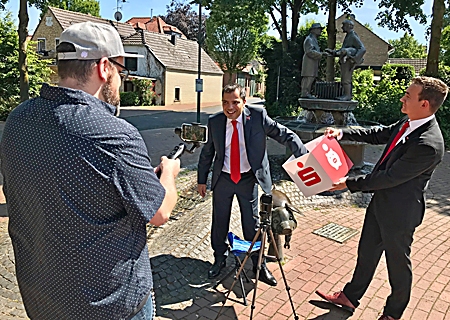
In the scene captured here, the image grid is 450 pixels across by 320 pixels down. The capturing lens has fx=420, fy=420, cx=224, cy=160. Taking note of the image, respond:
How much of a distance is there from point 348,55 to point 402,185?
6.90 metres

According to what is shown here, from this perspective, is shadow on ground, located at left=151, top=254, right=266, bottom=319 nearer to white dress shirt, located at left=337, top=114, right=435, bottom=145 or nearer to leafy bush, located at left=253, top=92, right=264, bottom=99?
white dress shirt, located at left=337, top=114, right=435, bottom=145

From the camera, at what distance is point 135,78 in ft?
107

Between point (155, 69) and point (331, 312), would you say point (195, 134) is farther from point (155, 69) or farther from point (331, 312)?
point (155, 69)

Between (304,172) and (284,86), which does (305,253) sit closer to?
(304,172)

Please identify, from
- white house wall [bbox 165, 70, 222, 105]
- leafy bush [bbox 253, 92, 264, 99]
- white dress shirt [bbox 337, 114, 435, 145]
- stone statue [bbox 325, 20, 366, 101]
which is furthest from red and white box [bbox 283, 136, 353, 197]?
leafy bush [bbox 253, 92, 264, 99]

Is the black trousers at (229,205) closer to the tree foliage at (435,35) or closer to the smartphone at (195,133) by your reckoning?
the smartphone at (195,133)

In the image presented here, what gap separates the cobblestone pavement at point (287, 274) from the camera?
157 inches

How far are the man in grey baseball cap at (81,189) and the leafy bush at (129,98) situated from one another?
3112 centimetres

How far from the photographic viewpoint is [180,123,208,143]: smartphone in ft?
9.23

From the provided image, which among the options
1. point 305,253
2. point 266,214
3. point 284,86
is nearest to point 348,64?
point 305,253

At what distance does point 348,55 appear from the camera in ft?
31.5

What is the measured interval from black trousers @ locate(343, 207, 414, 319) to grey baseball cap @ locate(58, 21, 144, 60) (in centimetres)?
265

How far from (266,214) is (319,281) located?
150 centimetres

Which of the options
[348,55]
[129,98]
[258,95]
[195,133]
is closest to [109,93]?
[195,133]
